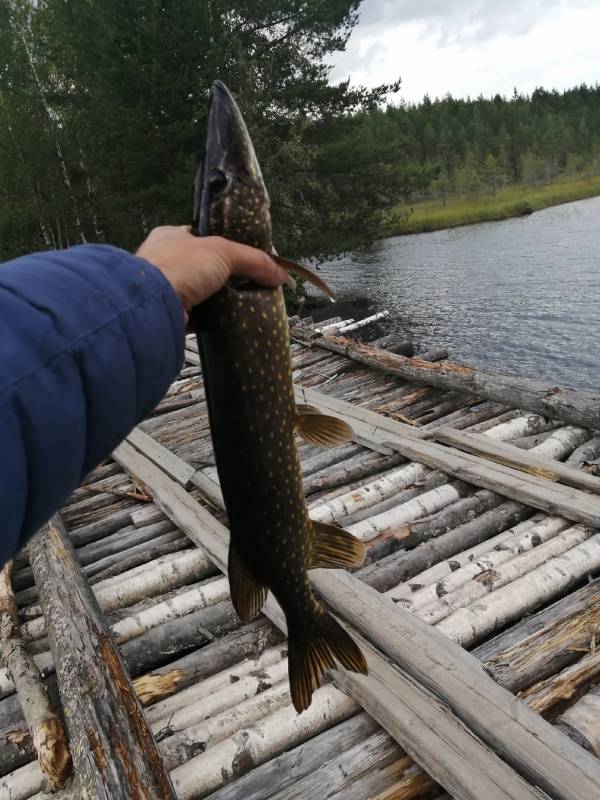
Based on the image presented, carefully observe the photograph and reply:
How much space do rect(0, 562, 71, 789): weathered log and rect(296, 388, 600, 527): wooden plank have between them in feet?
12.1

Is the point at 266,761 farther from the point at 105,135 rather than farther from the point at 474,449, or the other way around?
the point at 105,135

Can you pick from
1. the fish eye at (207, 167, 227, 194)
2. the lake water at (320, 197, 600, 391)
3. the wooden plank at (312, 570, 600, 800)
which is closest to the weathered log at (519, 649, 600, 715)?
the wooden plank at (312, 570, 600, 800)

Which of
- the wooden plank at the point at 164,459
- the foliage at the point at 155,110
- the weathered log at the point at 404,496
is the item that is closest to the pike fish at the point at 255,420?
the weathered log at the point at 404,496

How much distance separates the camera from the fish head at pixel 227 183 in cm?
225

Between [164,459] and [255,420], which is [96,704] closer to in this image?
[255,420]

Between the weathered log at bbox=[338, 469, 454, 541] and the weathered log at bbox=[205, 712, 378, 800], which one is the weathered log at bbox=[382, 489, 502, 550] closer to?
the weathered log at bbox=[338, 469, 454, 541]

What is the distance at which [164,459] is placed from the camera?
6.55 metres

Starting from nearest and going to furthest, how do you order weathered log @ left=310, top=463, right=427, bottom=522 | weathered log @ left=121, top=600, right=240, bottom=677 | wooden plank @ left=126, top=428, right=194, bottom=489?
weathered log @ left=121, top=600, right=240, bottom=677, weathered log @ left=310, top=463, right=427, bottom=522, wooden plank @ left=126, top=428, right=194, bottom=489

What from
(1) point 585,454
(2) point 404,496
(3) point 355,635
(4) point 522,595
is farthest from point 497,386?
(3) point 355,635

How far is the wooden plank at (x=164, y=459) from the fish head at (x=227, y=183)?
405 cm

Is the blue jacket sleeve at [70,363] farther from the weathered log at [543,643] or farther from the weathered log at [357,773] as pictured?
the weathered log at [543,643]

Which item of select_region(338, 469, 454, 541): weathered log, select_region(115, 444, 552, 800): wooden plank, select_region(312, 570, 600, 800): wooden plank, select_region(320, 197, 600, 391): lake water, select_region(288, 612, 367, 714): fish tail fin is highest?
select_region(288, 612, 367, 714): fish tail fin

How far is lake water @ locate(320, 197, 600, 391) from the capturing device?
50.8 ft

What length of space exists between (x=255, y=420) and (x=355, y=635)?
1.90 meters
